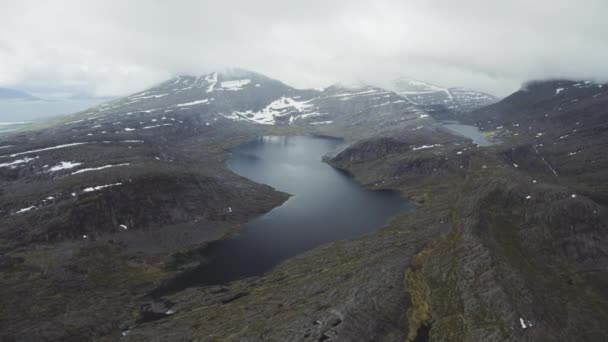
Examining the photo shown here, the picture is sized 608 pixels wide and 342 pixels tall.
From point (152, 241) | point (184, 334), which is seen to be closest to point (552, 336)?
point (184, 334)

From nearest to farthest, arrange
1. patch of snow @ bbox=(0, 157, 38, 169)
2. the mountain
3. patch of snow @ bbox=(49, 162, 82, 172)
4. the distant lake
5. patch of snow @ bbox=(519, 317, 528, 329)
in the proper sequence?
patch of snow @ bbox=(519, 317, 528, 329), the mountain, the distant lake, patch of snow @ bbox=(49, 162, 82, 172), patch of snow @ bbox=(0, 157, 38, 169)

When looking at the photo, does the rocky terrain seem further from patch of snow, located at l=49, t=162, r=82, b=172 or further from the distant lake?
the distant lake

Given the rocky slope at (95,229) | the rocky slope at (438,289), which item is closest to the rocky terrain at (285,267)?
the rocky slope at (438,289)

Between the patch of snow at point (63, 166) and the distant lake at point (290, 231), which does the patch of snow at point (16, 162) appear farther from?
the distant lake at point (290, 231)

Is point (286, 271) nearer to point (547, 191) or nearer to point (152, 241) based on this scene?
point (152, 241)

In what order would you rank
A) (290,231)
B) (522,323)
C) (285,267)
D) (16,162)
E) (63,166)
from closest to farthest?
(522,323)
(285,267)
(290,231)
(63,166)
(16,162)

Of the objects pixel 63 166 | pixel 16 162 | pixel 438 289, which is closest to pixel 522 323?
pixel 438 289

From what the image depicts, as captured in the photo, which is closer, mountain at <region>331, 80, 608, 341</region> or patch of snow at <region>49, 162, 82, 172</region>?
mountain at <region>331, 80, 608, 341</region>

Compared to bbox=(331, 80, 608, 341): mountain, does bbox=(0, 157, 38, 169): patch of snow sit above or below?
above

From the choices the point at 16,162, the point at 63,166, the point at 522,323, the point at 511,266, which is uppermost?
the point at 16,162

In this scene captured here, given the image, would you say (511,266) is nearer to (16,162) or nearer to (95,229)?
(95,229)

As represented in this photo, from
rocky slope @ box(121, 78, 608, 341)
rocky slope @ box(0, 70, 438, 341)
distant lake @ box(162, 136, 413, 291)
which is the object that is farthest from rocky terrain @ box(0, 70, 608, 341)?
distant lake @ box(162, 136, 413, 291)

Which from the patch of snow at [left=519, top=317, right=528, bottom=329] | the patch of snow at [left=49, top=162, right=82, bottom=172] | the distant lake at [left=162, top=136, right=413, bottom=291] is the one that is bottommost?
the distant lake at [left=162, top=136, right=413, bottom=291]
